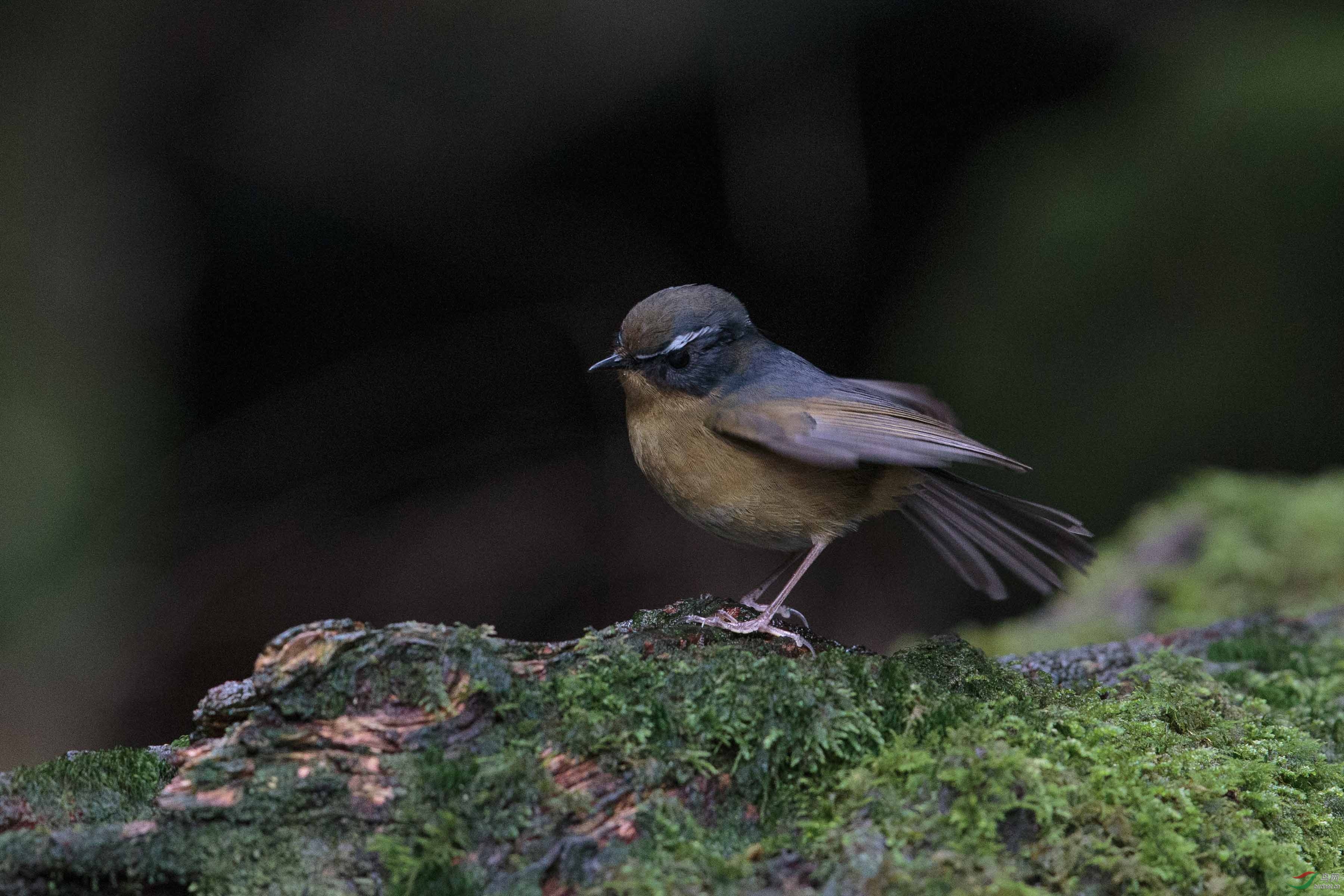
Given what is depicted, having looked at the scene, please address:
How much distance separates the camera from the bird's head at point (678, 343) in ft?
13.8

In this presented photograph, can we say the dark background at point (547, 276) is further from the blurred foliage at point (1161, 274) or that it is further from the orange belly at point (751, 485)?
the orange belly at point (751, 485)

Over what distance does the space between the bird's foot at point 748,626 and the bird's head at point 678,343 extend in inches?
38.6

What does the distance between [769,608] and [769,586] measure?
0.62 metres

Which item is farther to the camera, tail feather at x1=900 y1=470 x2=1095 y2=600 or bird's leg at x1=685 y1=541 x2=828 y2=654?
tail feather at x1=900 y1=470 x2=1095 y2=600

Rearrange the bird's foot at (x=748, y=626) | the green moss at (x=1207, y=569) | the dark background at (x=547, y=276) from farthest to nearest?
the dark background at (x=547, y=276), the green moss at (x=1207, y=569), the bird's foot at (x=748, y=626)

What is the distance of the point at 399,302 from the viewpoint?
8320 millimetres

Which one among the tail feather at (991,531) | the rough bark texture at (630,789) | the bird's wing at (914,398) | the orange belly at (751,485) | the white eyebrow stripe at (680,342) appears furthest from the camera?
the bird's wing at (914,398)

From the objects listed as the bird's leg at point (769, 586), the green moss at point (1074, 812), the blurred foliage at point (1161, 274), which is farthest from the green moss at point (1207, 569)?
the green moss at point (1074, 812)

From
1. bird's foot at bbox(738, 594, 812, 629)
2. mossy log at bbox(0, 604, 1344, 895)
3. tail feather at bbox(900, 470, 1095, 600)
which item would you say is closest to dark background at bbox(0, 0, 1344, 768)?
tail feather at bbox(900, 470, 1095, 600)

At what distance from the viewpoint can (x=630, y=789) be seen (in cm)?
269

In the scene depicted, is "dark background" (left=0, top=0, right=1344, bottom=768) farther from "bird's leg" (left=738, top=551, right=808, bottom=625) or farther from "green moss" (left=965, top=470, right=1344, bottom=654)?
"bird's leg" (left=738, top=551, right=808, bottom=625)

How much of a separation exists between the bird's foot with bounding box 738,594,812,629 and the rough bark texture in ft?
1.95

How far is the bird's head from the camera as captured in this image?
Result: 166 inches

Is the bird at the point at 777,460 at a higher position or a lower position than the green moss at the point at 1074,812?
higher
